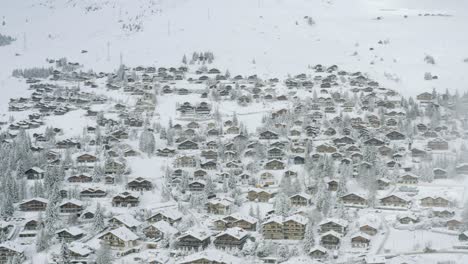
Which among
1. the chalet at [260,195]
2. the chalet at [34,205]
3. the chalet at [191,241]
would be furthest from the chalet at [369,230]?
the chalet at [34,205]

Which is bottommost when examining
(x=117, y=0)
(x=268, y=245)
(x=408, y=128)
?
(x=268, y=245)

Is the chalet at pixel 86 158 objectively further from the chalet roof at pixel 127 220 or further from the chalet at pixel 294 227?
the chalet at pixel 294 227

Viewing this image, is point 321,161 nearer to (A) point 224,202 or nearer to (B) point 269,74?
(A) point 224,202

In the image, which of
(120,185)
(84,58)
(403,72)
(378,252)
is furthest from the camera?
(84,58)

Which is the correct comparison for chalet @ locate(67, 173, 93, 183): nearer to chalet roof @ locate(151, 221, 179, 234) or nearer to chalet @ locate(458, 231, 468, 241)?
chalet roof @ locate(151, 221, 179, 234)

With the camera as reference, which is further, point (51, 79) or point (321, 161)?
point (51, 79)

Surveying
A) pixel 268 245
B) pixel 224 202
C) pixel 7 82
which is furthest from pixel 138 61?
pixel 268 245
